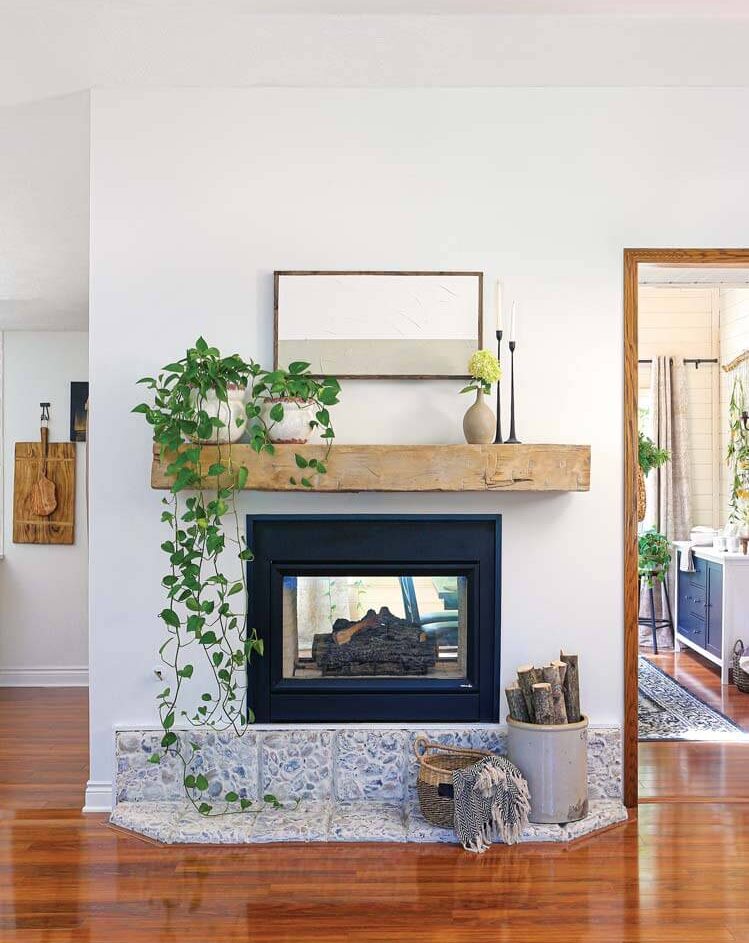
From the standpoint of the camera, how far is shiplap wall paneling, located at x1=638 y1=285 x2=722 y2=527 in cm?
700

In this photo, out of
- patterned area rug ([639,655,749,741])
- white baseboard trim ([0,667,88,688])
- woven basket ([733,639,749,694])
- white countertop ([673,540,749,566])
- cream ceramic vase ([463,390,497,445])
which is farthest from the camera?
white baseboard trim ([0,667,88,688])

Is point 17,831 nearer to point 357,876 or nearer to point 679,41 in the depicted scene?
point 357,876

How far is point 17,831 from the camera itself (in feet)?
11.1

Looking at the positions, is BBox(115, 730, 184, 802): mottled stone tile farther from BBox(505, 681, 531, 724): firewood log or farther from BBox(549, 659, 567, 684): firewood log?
BBox(549, 659, 567, 684): firewood log

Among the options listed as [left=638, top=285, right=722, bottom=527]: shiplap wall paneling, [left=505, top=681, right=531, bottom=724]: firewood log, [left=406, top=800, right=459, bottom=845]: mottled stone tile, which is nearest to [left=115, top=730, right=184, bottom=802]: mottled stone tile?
[left=406, top=800, right=459, bottom=845]: mottled stone tile

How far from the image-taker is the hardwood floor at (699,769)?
370 cm

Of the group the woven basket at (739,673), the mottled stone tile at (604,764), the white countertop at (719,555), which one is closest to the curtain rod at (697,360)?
the white countertop at (719,555)

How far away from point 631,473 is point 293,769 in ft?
5.48

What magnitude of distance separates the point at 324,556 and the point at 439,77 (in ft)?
5.92

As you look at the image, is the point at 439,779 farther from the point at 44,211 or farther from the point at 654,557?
the point at 654,557

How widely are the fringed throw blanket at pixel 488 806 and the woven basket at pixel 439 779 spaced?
0.06 meters

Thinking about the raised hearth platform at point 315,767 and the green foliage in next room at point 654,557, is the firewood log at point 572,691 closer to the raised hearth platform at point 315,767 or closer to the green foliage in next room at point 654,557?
the raised hearth platform at point 315,767

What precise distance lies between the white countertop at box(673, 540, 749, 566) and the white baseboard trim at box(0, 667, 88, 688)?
418 cm

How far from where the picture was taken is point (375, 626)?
A: 3.63m
